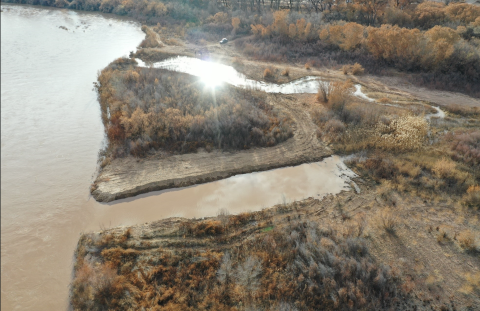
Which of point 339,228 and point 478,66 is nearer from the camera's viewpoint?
point 339,228

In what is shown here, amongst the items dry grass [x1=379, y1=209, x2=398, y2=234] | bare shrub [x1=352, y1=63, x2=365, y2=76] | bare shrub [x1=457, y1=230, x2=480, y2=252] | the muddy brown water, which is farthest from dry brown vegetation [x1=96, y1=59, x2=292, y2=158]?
bare shrub [x1=352, y1=63, x2=365, y2=76]

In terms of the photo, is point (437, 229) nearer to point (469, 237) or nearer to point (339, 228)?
point (469, 237)

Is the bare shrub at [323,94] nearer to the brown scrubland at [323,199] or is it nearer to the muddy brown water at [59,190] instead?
the brown scrubland at [323,199]

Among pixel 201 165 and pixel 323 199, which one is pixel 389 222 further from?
pixel 201 165

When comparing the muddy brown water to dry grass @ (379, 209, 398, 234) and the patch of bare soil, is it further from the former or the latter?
dry grass @ (379, 209, 398, 234)

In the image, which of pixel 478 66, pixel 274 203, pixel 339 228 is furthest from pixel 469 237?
pixel 478 66

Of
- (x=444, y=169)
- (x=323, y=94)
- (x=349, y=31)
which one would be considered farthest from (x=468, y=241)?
(x=349, y=31)
